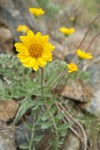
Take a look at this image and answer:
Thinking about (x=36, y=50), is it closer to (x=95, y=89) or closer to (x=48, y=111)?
(x=48, y=111)

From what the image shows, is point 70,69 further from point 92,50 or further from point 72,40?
point 72,40

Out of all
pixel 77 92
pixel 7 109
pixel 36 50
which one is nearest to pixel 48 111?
pixel 7 109

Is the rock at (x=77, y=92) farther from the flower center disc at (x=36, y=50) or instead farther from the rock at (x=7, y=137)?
the flower center disc at (x=36, y=50)

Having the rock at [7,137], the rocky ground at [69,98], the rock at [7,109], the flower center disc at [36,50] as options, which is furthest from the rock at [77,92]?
the flower center disc at [36,50]

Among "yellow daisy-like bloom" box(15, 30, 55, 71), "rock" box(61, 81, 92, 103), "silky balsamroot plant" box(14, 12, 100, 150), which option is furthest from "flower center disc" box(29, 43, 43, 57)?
"rock" box(61, 81, 92, 103)

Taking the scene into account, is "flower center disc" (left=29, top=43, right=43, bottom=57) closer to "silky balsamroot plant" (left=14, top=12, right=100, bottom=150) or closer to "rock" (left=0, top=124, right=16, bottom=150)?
"silky balsamroot plant" (left=14, top=12, right=100, bottom=150)

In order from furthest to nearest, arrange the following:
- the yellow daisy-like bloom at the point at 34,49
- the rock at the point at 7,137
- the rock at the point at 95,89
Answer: the rock at the point at 95,89 < the rock at the point at 7,137 < the yellow daisy-like bloom at the point at 34,49
